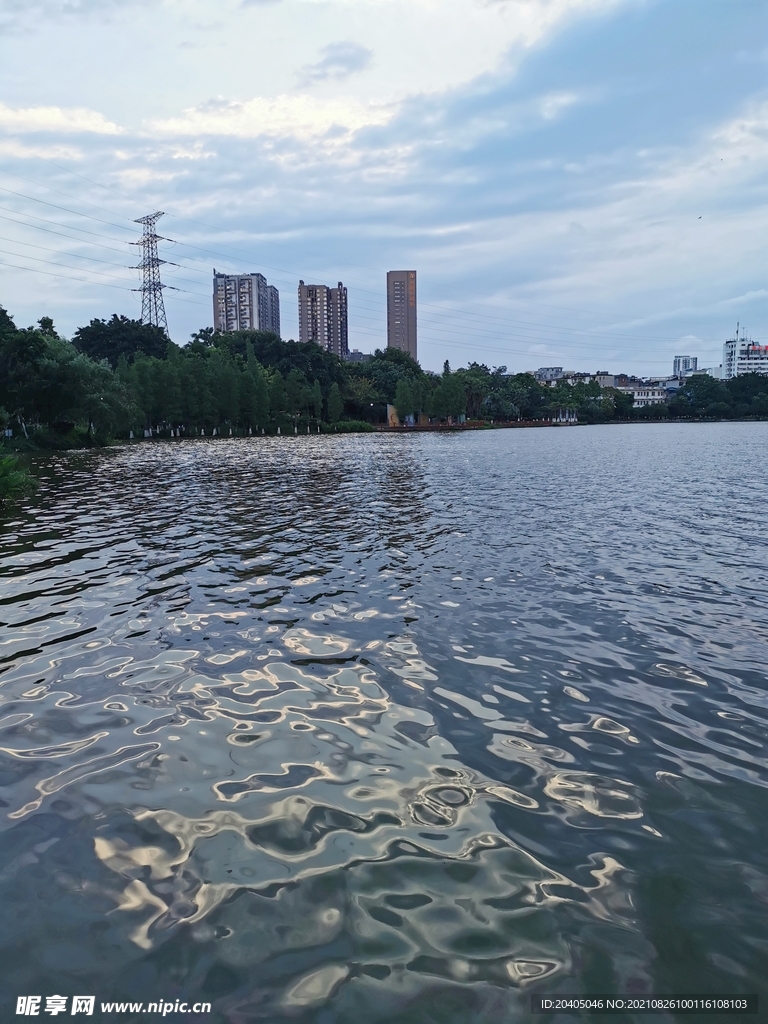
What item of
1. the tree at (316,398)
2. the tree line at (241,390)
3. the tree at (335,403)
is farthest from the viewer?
the tree at (335,403)

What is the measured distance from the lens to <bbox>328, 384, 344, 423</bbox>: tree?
400ft

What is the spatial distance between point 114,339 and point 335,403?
38.0 m

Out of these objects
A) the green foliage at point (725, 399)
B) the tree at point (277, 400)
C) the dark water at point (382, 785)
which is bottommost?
the dark water at point (382, 785)

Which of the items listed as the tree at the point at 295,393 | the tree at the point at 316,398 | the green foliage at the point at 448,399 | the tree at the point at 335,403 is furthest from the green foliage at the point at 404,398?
the tree at the point at 295,393

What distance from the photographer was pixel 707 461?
45.5 m

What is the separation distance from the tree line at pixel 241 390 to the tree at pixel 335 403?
0.22m

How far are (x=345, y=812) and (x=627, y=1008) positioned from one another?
230 cm

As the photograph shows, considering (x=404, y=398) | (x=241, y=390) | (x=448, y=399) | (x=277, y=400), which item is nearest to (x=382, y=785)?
(x=241, y=390)

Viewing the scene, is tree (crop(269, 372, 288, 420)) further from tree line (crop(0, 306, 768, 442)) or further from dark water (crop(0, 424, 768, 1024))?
dark water (crop(0, 424, 768, 1024))

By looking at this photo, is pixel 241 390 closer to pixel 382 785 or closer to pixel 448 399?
pixel 448 399

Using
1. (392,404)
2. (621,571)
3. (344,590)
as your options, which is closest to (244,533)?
(344,590)

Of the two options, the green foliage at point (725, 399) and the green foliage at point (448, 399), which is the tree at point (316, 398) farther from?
the green foliage at point (725, 399)

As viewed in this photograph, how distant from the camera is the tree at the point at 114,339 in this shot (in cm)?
10544

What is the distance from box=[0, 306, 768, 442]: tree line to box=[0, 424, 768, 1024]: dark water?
4332 cm
